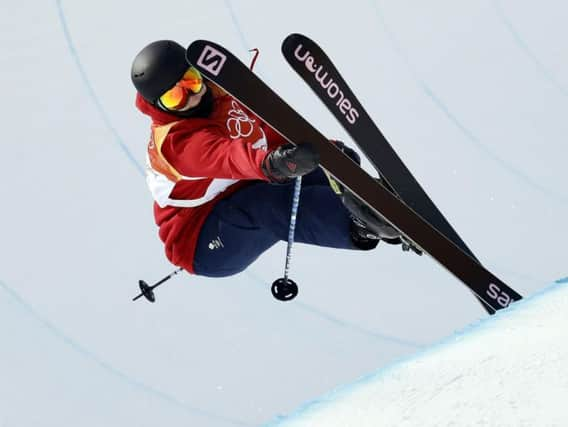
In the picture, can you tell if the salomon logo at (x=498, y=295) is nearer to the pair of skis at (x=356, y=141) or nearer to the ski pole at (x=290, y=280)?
the pair of skis at (x=356, y=141)

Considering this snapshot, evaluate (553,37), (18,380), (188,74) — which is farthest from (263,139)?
(553,37)

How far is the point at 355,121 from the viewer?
123 inches

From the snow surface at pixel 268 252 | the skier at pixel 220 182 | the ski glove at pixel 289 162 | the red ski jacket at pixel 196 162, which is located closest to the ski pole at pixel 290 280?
the skier at pixel 220 182

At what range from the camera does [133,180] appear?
482 centimetres

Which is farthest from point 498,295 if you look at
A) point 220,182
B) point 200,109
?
point 200,109

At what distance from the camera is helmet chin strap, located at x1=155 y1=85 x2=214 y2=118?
311cm

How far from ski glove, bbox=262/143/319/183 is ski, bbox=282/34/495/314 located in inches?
15.2

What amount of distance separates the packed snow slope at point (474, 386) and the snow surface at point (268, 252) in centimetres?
242

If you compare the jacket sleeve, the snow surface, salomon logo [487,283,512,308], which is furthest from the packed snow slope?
the snow surface

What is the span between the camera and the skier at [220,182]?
2889 mm

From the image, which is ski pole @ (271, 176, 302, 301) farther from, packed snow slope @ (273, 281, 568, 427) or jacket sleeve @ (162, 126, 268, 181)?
packed snow slope @ (273, 281, 568, 427)

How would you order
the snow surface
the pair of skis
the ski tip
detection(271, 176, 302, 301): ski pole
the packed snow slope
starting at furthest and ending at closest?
the snow surface < detection(271, 176, 302, 301): ski pole < the ski tip < the pair of skis < the packed snow slope

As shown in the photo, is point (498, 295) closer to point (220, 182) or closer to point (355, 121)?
point (355, 121)

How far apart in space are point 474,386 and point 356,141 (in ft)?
5.13
